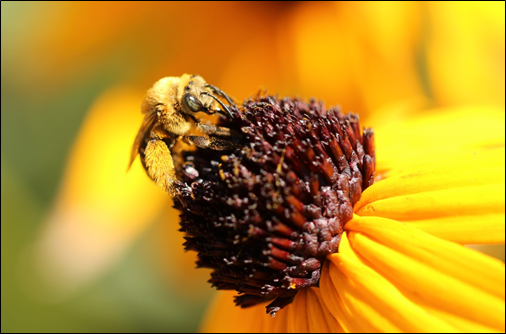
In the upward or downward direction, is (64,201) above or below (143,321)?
above

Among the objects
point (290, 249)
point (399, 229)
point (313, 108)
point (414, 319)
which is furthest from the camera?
point (313, 108)

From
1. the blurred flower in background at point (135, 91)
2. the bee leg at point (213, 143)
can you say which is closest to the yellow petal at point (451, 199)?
the bee leg at point (213, 143)

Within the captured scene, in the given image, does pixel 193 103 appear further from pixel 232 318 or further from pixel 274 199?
pixel 232 318

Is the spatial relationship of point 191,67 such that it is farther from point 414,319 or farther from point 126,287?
point 414,319

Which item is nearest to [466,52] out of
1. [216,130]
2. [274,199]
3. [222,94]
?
[222,94]

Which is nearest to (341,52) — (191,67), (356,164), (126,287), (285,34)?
(285,34)

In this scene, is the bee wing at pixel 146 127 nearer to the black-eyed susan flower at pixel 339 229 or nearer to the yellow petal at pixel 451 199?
the black-eyed susan flower at pixel 339 229

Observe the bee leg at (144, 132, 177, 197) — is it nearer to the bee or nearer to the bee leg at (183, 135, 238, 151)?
the bee

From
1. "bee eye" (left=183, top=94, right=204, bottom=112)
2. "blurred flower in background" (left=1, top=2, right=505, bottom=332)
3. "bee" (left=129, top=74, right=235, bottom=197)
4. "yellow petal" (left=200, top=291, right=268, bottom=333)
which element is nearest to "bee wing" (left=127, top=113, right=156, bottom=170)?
"bee" (left=129, top=74, right=235, bottom=197)

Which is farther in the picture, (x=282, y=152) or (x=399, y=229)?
(x=282, y=152)
